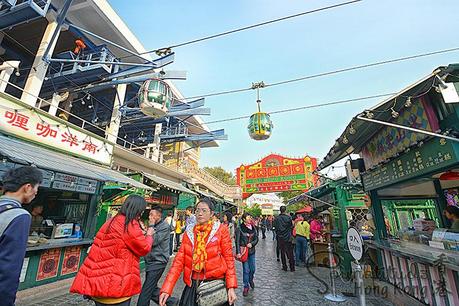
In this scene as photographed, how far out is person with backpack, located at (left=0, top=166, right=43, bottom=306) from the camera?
1.42 meters

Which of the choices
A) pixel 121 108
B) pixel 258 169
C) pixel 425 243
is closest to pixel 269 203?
pixel 258 169

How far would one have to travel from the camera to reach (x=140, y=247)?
2188 mm

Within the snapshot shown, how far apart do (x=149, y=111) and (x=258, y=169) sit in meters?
12.0

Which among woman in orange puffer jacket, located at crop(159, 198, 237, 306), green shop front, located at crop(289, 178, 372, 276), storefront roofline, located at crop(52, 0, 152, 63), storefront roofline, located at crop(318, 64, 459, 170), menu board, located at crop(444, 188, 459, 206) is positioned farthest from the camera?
storefront roofline, located at crop(52, 0, 152, 63)

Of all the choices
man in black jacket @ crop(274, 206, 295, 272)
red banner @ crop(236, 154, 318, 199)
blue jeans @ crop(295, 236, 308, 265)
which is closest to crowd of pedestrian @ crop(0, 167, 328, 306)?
man in black jacket @ crop(274, 206, 295, 272)

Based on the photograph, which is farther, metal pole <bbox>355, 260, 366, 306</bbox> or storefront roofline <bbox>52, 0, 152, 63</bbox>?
storefront roofline <bbox>52, 0, 152, 63</bbox>

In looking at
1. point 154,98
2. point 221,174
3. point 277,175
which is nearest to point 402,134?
point 154,98

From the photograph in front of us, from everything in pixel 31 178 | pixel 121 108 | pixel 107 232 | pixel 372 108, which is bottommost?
pixel 107 232

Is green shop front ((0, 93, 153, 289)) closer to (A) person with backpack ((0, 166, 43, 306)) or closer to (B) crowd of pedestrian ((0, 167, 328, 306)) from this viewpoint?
(A) person with backpack ((0, 166, 43, 306))

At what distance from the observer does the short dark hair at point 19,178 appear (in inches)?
69.7

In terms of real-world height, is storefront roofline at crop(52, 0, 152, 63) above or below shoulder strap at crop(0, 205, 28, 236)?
above

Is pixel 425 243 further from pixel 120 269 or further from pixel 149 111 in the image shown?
pixel 149 111

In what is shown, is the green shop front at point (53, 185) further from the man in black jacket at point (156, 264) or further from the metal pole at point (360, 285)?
the metal pole at point (360, 285)

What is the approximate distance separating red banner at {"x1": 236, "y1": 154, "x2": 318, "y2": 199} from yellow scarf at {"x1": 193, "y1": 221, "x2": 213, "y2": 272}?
46.7 ft
